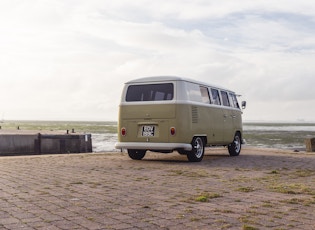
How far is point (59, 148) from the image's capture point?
24094 millimetres

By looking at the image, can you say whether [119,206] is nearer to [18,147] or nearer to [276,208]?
[276,208]

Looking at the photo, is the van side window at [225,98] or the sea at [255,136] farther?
the sea at [255,136]

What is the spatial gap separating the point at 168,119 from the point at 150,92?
93 cm

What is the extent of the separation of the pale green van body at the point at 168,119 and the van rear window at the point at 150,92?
0.17 ft

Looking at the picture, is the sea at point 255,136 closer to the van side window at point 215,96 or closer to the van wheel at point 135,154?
the van side window at point 215,96

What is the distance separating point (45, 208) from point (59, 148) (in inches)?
762

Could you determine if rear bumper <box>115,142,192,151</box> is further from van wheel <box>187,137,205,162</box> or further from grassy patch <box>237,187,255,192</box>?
grassy patch <box>237,187,255,192</box>

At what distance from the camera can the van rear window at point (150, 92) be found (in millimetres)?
11266

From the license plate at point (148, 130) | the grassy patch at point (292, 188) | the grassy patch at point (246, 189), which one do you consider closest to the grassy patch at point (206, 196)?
the grassy patch at point (246, 189)

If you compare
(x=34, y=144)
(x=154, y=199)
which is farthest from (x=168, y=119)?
(x=34, y=144)

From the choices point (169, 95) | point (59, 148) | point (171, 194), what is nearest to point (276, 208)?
point (171, 194)

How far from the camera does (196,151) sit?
11.8m

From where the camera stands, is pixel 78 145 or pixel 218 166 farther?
pixel 78 145

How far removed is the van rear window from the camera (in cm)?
1127
